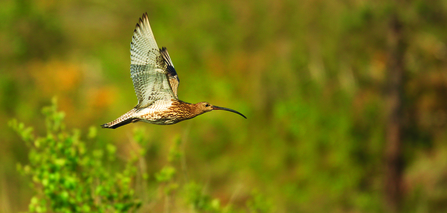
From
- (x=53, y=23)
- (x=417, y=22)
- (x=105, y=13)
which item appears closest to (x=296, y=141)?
(x=417, y=22)

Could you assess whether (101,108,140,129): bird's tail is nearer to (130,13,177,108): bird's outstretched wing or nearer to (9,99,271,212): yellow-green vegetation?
(130,13,177,108): bird's outstretched wing

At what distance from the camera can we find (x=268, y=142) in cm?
1505

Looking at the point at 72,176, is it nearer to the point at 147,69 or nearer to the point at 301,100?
the point at 147,69

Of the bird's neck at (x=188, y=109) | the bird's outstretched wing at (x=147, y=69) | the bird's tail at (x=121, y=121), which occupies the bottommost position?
the bird's neck at (x=188, y=109)

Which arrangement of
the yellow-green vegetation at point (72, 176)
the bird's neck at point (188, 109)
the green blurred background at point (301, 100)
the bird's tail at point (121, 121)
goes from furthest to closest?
the green blurred background at point (301, 100) → the yellow-green vegetation at point (72, 176) → the bird's neck at point (188, 109) → the bird's tail at point (121, 121)

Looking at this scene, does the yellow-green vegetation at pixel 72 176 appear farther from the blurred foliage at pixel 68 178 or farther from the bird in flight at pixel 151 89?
the bird in flight at pixel 151 89

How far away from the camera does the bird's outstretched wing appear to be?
3.36 metres

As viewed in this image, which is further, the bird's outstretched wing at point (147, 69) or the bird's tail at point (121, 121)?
the bird's outstretched wing at point (147, 69)

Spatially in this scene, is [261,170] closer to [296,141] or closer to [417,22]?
[296,141]

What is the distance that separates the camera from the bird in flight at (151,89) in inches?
127

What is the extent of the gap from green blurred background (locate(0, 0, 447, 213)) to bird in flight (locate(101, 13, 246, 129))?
974 centimetres

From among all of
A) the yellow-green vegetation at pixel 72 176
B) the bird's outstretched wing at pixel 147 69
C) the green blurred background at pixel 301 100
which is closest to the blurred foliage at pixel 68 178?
the yellow-green vegetation at pixel 72 176

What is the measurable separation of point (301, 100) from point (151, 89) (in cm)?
1117

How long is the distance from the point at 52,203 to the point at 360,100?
35.7 feet
